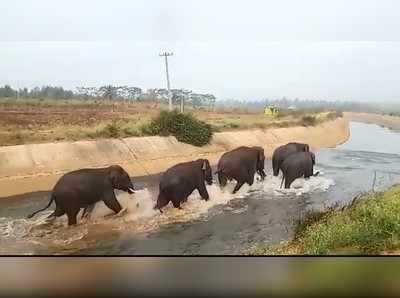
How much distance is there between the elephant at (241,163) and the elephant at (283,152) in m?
0.04

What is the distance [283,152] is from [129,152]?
53 cm

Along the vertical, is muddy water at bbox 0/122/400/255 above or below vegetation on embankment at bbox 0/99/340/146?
below

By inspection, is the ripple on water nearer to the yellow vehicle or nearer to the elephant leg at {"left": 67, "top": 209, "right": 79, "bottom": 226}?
the elephant leg at {"left": 67, "top": 209, "right": 79, "bottom": 226}

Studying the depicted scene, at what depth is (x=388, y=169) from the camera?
165cm

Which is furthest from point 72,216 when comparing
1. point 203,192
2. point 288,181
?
point 288,181

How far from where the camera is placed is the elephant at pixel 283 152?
5.53 ft

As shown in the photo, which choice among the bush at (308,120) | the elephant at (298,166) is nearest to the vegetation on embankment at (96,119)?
the bush at (308,120)

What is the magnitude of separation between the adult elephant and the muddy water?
27 millimetres

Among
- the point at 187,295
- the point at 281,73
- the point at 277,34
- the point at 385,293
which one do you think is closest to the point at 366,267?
the point at 385,293

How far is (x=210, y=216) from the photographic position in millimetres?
1667

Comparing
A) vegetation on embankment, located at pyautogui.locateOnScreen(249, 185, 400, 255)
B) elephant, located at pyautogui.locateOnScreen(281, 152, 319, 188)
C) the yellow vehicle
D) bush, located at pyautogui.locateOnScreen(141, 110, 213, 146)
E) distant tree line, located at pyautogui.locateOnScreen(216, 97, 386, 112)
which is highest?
distant tree line, located at pyautogui.locateOnScreen(216, 97, 386, 112)

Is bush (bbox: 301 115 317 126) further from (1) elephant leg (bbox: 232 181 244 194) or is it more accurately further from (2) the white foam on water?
(1) elephant leg (bbox: 232 181 244 194)

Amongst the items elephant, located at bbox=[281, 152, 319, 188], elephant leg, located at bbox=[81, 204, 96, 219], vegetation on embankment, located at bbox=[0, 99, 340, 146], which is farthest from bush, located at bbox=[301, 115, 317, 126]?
elephant leg, located at bbox=[81, 204, 96, 219]

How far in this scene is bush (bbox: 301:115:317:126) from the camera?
1712 millimetres
